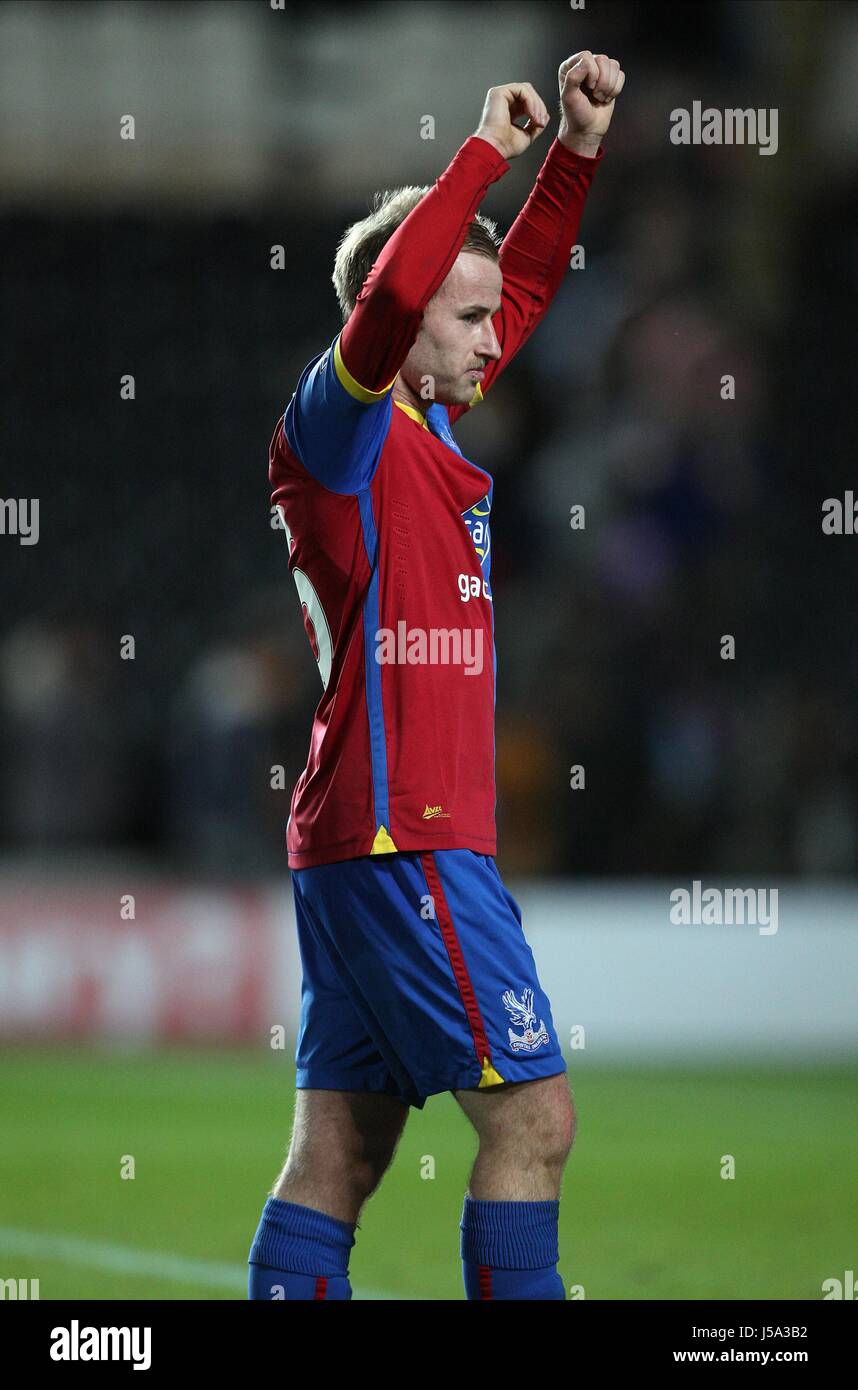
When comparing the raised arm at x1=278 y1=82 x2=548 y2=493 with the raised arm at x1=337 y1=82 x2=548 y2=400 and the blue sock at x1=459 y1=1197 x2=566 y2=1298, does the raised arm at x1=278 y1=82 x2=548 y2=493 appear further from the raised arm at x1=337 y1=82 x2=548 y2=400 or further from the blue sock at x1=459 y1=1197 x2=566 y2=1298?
the blue sock at x1=459 y1=1197 x2=566 y2=1298

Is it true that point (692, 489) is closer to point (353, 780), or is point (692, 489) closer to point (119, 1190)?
point (119, 1190)

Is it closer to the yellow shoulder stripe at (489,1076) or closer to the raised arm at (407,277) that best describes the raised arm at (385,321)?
the raised arm at (407,277)

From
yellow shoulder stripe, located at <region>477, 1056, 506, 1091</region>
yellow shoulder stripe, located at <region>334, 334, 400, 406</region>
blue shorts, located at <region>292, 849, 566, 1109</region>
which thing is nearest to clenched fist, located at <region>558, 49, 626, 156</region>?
→ yellow shoulder stripe, located at <region>334, 334, 400, 406</region>

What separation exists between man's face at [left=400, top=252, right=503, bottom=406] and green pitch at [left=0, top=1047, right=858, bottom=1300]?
2.34 m

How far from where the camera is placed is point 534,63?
13.2 metres

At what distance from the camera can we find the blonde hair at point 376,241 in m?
3.48

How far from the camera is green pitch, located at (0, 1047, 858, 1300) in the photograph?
16.6 feet

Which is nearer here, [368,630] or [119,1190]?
[368,630]

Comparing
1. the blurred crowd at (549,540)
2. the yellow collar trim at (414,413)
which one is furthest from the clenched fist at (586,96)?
the blurred crowd at (549,540)

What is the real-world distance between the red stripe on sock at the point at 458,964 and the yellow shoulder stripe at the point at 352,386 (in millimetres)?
803

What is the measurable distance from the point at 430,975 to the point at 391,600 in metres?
0.66

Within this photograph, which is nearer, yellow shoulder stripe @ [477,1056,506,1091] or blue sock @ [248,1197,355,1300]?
yellow shoulder stripe @ [477,1056,506,1091]

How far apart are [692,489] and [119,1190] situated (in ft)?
→ 19.8
